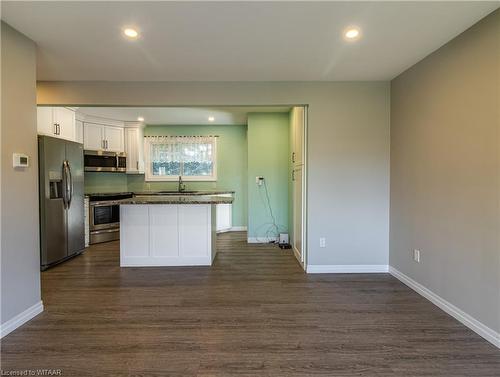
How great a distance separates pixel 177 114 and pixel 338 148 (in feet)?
11.1

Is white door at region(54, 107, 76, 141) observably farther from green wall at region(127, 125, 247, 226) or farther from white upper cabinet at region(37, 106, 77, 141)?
green wall at region(127, 125, 247, 226)

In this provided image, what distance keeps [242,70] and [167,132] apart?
382 centimetres

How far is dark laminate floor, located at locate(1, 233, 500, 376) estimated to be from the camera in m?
1.78

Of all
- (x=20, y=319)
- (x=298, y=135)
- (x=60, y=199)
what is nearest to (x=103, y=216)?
(x=60, y=199)

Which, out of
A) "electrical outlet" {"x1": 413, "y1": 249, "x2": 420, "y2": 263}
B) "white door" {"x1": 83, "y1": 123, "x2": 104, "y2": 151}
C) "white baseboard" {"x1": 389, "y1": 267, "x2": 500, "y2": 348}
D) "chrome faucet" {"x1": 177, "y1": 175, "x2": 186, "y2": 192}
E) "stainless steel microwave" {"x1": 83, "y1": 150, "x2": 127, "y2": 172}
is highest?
"white door" {"x1": 83, "y1": 123, "x2": 104, "y2": 151}

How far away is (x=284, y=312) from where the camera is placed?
2.47 meters

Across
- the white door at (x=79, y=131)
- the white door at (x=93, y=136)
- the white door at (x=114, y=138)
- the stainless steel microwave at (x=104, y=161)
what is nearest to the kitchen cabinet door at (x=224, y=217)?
the stainless steel microwave at (x=104, y=161)

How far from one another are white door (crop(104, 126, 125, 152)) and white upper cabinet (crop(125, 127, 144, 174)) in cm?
12

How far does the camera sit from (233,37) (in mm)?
2320

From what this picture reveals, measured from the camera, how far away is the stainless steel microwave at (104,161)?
5.24 metres

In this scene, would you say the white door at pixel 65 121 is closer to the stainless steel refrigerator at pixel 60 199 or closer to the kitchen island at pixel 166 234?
the stainless steel refrigerator at pixel 60 199

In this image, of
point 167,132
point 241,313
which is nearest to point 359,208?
point 241,313

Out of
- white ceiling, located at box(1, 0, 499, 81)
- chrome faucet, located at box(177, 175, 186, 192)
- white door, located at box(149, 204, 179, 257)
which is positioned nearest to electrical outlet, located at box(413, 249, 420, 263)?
white ceiling, located at box(1, 0, 499, 81)

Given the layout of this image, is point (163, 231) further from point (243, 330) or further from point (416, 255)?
point (416, 255)
